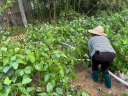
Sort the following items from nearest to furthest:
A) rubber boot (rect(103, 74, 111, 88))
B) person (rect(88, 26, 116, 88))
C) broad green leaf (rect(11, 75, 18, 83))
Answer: broad green leaf (rect(11, 75, 18, 83)) < person (rect(88, 26, 116, 88)) < rubber boot (rect(103, 74, 111, 88))

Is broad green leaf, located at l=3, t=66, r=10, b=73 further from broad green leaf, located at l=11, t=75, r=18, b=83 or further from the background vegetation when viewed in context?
broad green leaf, located at l=11, t=75, r=18, b=83

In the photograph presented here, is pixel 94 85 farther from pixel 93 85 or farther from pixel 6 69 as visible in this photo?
pixel 6 69

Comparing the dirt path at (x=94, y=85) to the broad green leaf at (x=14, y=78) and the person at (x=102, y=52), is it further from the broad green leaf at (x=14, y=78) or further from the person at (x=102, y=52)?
the broad green leaf at (x=14, y=78)

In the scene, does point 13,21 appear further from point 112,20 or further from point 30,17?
point 112,20

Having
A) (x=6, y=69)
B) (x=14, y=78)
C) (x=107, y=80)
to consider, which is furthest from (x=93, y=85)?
(x=6, y=69)

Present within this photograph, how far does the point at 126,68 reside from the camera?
2.10 meters

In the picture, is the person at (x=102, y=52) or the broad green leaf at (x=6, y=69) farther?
the person at (x=102, y=52)

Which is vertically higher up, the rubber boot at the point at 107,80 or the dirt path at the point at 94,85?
the rubber boot at the point at 107,80

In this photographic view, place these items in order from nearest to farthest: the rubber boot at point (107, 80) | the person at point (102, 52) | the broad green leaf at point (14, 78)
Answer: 1. the broad green leaf at point (14, 78)
2. the person at point (102, 52)
3. the rubber boot at point (107, 80)

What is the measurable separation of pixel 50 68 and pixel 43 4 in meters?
5.85

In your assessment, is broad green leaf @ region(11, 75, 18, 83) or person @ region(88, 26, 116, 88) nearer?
broad green leaf @ region(11, 75, 18, 83)

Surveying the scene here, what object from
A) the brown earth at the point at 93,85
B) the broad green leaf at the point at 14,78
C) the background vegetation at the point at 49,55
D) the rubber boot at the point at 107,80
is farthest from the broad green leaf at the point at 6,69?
the rubber boot at the point at 107,80

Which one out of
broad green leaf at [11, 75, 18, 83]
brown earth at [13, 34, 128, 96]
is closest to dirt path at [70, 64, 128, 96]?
brown earth at [13, 34, 128, 96]

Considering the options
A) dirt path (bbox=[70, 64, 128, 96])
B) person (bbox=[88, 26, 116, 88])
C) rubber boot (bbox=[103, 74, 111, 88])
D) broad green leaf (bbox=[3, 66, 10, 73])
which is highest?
broad green leaf (bbox=[3, 66, 10, 73])
